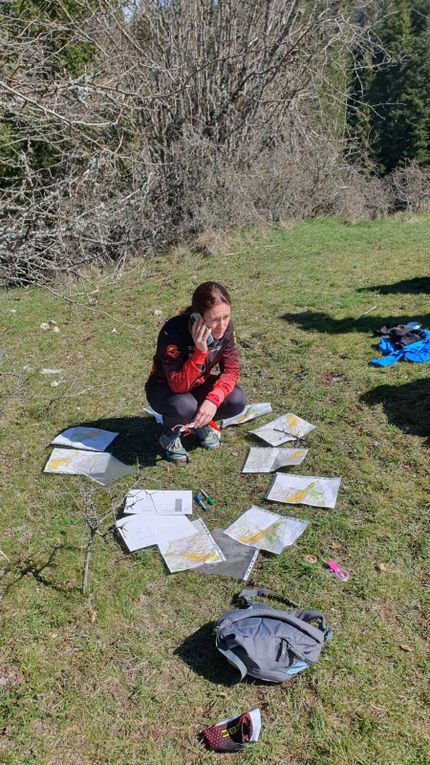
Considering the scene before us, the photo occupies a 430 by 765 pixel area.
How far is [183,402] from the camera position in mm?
3957

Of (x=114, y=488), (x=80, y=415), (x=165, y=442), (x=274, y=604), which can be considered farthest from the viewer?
(x=80, y=415)

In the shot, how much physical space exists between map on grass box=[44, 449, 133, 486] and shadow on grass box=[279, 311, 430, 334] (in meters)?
3.18

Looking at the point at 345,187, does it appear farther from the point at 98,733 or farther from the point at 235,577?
the point at 98,733

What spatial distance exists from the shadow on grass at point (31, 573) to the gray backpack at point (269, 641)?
88 cm

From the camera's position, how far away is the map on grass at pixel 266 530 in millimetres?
3274

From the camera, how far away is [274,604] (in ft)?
9.41

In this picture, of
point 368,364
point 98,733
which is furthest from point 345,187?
point 98,733

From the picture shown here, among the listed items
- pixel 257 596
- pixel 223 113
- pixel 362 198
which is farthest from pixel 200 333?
pixel 362 198

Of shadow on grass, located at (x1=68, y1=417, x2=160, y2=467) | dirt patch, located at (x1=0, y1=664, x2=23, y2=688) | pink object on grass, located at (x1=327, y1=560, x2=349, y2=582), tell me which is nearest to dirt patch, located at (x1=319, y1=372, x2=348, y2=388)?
shadow on grass, located at (x1=68, y1=417, x2=160, y2=467)

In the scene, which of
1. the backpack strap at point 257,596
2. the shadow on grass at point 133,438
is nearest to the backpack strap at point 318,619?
the backpack strap at point 257,596

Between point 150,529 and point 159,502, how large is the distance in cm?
29

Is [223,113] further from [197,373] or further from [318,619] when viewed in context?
[318,619]

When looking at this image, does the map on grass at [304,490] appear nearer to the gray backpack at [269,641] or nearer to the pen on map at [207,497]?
the pen on map at [207,497]

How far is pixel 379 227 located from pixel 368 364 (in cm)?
923
